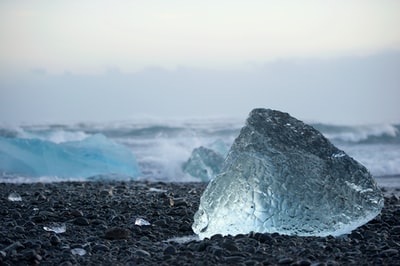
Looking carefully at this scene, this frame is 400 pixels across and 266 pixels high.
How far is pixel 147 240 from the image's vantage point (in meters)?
4.53

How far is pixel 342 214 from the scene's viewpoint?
4660mm

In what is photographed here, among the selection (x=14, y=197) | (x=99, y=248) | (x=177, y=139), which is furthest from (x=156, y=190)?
(x=177, y=139)

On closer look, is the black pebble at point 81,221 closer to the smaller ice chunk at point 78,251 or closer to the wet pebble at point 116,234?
the wet pebble at point 116,234

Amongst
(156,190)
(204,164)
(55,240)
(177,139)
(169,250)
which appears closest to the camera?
(169,250)

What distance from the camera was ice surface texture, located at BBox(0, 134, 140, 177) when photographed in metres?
10.8

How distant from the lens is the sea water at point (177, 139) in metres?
11.8

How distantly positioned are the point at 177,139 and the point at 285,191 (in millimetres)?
14638

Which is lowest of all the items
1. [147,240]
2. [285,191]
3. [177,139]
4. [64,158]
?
[177,139]

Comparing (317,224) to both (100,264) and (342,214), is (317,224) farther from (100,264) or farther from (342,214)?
(100,264)

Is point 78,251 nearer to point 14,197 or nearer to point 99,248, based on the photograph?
point 99,248

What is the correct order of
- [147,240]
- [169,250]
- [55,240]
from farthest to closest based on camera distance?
[147,240] → [55,240] → [169,250]

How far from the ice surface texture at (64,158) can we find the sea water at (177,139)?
0.23 metres

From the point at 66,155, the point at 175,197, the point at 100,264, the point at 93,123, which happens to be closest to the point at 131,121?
the point at 93,123

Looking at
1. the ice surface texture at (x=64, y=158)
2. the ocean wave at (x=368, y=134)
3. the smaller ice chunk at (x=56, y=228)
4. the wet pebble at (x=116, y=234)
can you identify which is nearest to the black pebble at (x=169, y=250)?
the wet pebble at (x=116, y=234)
